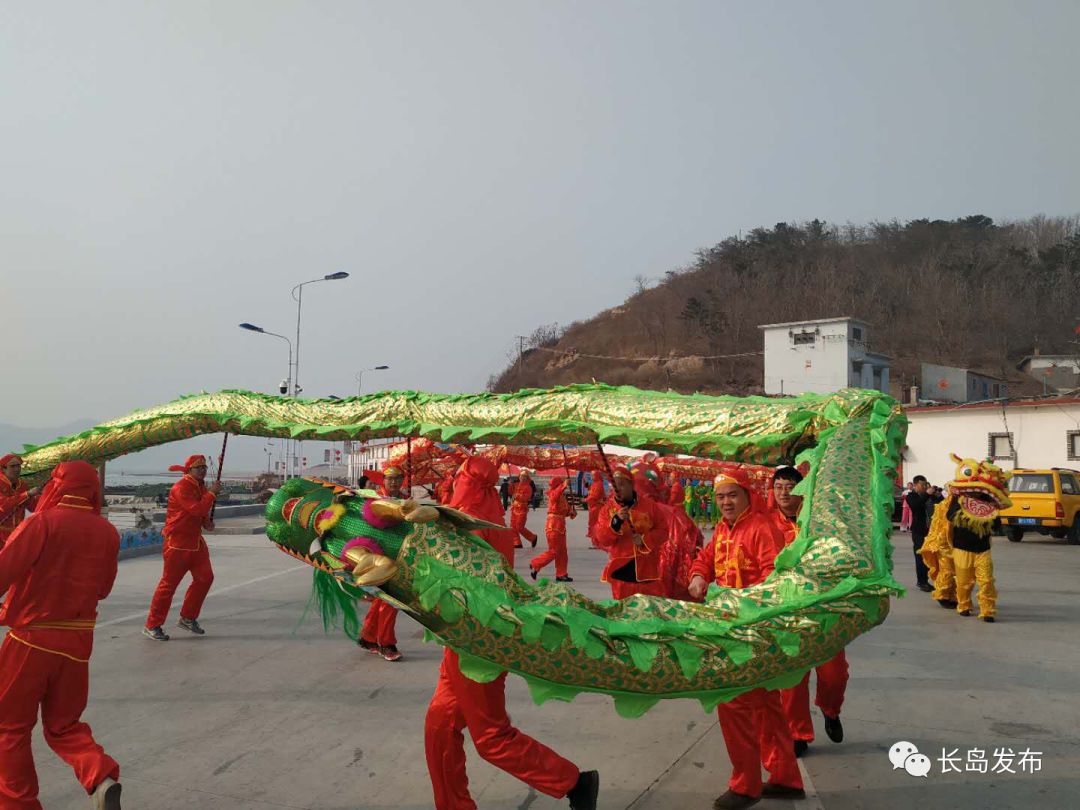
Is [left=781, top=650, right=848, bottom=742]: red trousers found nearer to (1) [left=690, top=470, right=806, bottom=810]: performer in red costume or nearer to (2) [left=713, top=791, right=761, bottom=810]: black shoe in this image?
(1) [left=690, top=470, right=806, bottom=810]: performer in red costume

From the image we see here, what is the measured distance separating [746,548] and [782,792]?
1.29 m

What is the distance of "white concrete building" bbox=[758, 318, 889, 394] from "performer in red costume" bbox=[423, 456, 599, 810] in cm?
4245

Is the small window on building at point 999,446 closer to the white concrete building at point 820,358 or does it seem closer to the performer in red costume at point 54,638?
the white concrete building at point 820,358

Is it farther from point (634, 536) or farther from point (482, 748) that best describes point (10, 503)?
point (482, 748)

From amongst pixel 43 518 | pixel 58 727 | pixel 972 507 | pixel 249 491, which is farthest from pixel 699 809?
pixel 249 491

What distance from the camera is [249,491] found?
125 feet

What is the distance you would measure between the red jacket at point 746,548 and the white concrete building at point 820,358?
134 feet

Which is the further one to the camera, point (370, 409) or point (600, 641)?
point (370, 409)

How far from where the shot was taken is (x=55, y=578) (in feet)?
12.6

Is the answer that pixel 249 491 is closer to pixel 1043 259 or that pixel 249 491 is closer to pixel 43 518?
pixel 43 518

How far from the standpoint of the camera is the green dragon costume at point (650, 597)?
274 centimetres

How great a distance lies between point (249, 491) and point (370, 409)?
36572 millimetres

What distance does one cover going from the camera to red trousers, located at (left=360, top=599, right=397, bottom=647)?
277 inches

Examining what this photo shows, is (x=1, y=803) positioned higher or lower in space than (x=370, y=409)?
lower
